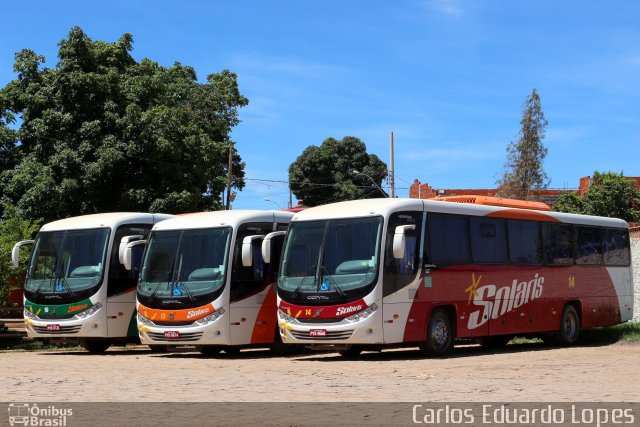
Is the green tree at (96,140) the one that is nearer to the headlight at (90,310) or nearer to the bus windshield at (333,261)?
the headlight at (90,310)

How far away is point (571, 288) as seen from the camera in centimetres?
2425

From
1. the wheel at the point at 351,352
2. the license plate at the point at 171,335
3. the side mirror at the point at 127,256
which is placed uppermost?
the side mirror at the point at 127,256

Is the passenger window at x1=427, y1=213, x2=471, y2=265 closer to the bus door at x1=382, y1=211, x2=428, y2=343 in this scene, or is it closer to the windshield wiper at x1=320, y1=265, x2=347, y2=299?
the bus door at x1=382, y1=211, x2=428, y2=343

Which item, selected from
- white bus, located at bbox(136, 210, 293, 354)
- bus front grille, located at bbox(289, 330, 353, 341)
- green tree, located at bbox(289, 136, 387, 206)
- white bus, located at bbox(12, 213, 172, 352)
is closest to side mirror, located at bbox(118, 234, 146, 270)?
white bus, located at bbox(12, 213, 172, 352)

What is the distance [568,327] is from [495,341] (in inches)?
73.5

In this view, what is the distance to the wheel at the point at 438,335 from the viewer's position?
760 inches

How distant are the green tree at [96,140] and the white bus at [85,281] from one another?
12.3 metres

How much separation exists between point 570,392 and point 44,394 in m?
6.59

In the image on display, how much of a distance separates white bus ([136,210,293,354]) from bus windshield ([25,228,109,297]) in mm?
1523

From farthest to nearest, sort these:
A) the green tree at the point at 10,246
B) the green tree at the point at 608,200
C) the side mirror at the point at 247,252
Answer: the green tree at the point at 608,200
the green tree at the point at 10,246
the side mirror at the point at 247,252

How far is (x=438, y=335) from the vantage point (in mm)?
19672

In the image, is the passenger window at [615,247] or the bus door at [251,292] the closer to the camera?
the bus door at [251,292]

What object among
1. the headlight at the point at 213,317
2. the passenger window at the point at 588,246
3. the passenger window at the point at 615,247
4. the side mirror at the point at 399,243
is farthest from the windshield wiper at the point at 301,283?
the passenger window at the point at 615,247
